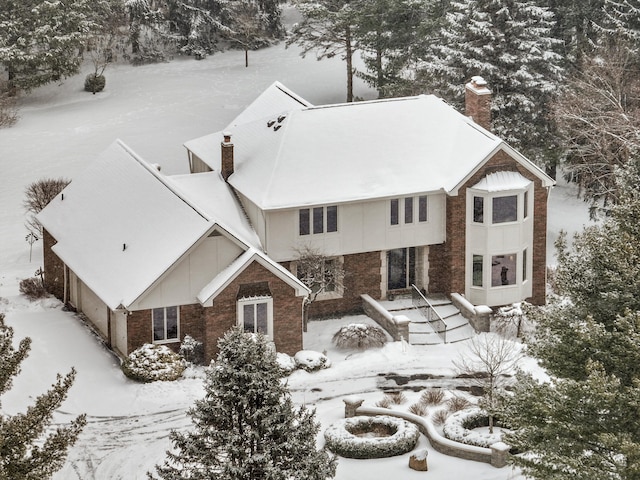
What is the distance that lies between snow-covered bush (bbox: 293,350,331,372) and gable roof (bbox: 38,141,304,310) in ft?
9.59

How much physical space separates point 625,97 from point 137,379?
84.9 feet

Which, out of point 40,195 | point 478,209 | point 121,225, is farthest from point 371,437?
point 40,195

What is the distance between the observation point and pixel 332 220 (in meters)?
48.9

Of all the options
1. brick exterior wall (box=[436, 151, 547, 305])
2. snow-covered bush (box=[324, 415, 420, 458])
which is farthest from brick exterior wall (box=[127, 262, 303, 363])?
brick exterior wall (box=[436, 151, 547, 305])

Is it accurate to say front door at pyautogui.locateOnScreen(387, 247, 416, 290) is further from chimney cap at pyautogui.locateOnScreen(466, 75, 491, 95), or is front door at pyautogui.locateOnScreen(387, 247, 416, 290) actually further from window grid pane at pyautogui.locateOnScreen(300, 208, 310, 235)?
chimney cap at pyautogui.locateOnScreen(466, 75, 491, 95)

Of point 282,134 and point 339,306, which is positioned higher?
point 282,134

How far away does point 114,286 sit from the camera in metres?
45.0

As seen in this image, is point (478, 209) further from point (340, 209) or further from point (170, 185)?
point (170, 185)

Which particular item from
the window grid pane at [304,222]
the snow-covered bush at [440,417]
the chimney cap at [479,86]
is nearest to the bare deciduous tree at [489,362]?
the snow-covered bush at [440,417]

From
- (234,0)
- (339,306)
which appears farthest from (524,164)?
(234,0)

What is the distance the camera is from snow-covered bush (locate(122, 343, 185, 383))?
143 ft

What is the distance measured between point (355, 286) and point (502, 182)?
6383mm

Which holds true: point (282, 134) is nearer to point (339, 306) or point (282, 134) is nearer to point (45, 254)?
point (339, 306)

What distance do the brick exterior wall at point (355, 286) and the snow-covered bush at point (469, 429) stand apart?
10.1m
